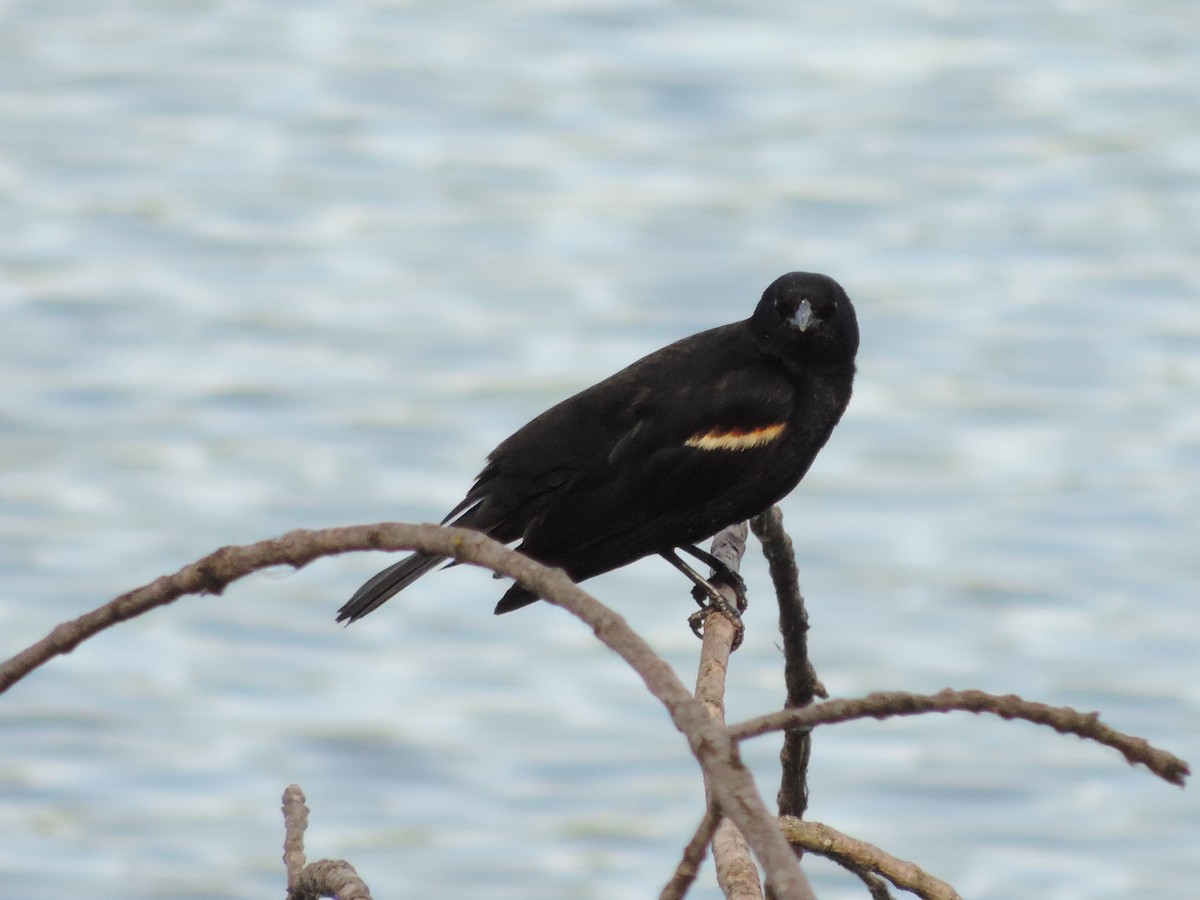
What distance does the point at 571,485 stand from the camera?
425 cm

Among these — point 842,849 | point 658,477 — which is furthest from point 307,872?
point 658,477

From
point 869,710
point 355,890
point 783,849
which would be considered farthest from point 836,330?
point 783,849

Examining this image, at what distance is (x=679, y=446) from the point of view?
13.9 ft

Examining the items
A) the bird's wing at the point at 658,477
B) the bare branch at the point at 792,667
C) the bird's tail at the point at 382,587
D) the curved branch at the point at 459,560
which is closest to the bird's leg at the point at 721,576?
the bird's wing at the point at 658,477

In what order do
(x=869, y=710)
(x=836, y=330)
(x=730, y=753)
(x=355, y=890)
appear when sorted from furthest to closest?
(x=836, y=330) → (x=355, y=890) → (x=869, y=710) → (x=730, y=753)

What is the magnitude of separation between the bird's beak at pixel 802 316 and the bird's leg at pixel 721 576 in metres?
0.64

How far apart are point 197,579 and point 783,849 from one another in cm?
62

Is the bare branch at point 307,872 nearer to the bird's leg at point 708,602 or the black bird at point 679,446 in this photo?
the black bird at point 679,446

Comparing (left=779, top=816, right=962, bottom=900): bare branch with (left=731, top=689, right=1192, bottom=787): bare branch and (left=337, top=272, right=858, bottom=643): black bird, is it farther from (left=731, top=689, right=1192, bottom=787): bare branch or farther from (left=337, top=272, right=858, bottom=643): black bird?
(left=337, top=272, right=858, bottom=643): black bird

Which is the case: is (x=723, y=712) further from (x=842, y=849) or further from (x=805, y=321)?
(x=805, y=321)

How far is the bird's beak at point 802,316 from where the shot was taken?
14.1ft

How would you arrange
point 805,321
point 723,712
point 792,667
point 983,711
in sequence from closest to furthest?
point 983,711
point 723,712
point 792,667
point 805,321

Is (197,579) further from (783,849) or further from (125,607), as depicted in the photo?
(783,849)

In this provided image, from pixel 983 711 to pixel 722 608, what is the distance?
2751 mm
